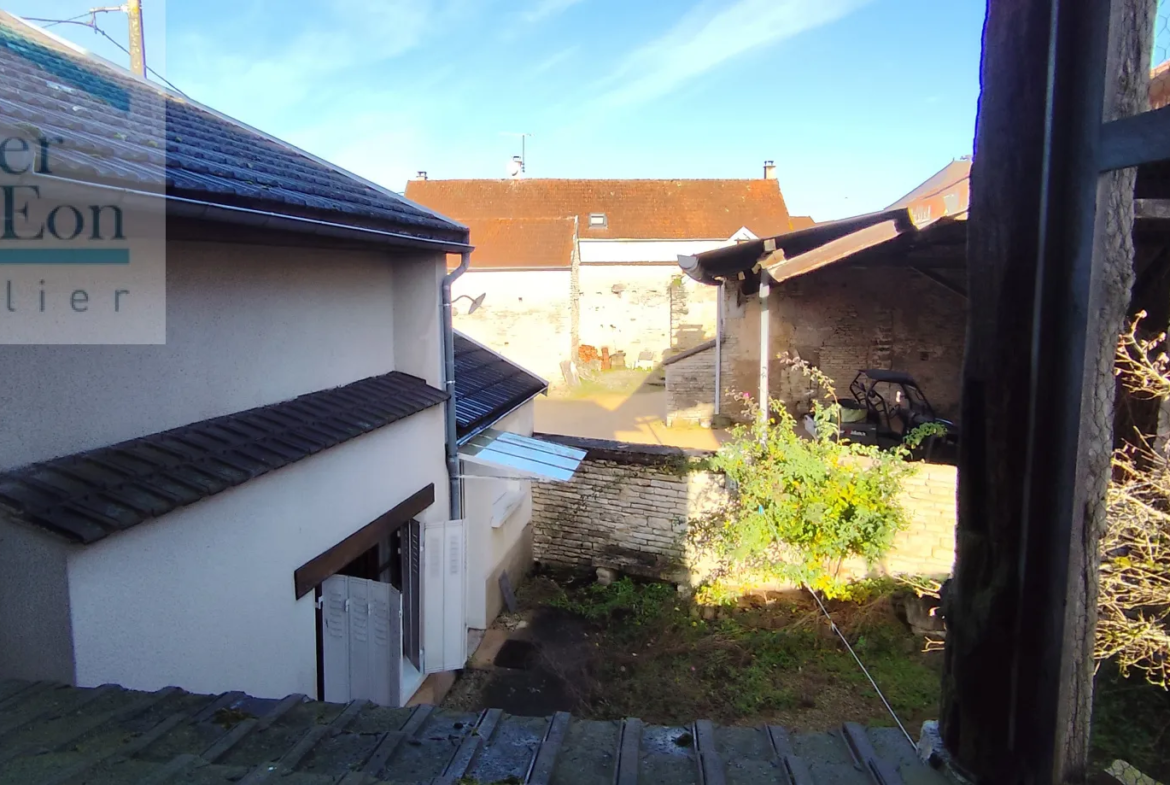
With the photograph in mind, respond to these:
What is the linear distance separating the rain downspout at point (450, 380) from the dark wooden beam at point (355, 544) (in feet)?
1.19

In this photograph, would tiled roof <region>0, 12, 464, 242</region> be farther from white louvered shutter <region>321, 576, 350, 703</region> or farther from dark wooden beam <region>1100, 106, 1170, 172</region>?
dark wooden beam <region>1100, 106, 1170, 172</region>

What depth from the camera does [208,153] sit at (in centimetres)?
449

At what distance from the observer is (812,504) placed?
7.84m

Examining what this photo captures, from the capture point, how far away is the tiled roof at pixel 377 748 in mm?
2105

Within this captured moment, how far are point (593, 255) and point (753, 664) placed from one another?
73.9 feet

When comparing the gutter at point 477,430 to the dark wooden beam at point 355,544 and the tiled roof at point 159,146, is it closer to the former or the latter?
the dark wooden beam at point 355,544

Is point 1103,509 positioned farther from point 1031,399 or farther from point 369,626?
point 369,626

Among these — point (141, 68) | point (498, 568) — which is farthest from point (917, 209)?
point (141, 68)

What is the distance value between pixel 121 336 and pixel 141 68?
9946mm

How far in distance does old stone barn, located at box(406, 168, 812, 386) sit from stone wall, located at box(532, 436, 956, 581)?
13.6 m

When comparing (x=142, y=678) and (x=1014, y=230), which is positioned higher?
(x=1014, y=230)

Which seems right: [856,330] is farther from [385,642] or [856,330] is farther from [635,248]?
[635,248]

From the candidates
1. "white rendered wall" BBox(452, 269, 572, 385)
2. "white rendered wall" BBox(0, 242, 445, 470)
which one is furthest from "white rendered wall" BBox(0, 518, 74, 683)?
"white rendered wall" BBox(452, 269, 572, 385)

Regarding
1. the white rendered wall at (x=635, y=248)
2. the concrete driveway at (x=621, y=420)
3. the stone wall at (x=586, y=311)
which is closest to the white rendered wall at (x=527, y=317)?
the stone wall at (x=586, y=311)
